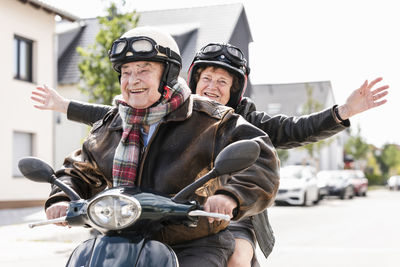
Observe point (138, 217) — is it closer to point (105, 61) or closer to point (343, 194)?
point (105, 61)

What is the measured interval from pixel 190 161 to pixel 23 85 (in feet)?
62.1

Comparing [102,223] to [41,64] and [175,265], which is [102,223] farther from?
[41,64]

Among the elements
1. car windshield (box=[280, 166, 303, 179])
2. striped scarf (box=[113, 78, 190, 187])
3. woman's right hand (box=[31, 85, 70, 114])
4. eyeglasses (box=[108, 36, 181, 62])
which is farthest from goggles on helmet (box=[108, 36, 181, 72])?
car windshield (box=[280, 166, 303, 179])

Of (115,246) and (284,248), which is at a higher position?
(115,246)

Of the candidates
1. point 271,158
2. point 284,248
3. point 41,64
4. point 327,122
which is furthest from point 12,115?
point 271,158

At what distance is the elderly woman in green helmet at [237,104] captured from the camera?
400 cm

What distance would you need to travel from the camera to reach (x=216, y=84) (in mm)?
4012

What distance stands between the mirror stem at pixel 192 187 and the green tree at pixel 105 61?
17401 mm

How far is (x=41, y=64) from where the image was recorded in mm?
21500

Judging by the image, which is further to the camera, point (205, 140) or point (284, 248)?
point (284, 248)

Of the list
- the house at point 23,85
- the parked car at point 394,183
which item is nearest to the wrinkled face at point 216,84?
the house at point 23,85

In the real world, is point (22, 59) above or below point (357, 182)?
above

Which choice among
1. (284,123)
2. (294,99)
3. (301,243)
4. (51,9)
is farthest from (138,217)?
(294,99)

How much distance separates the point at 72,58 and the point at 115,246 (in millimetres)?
31710
